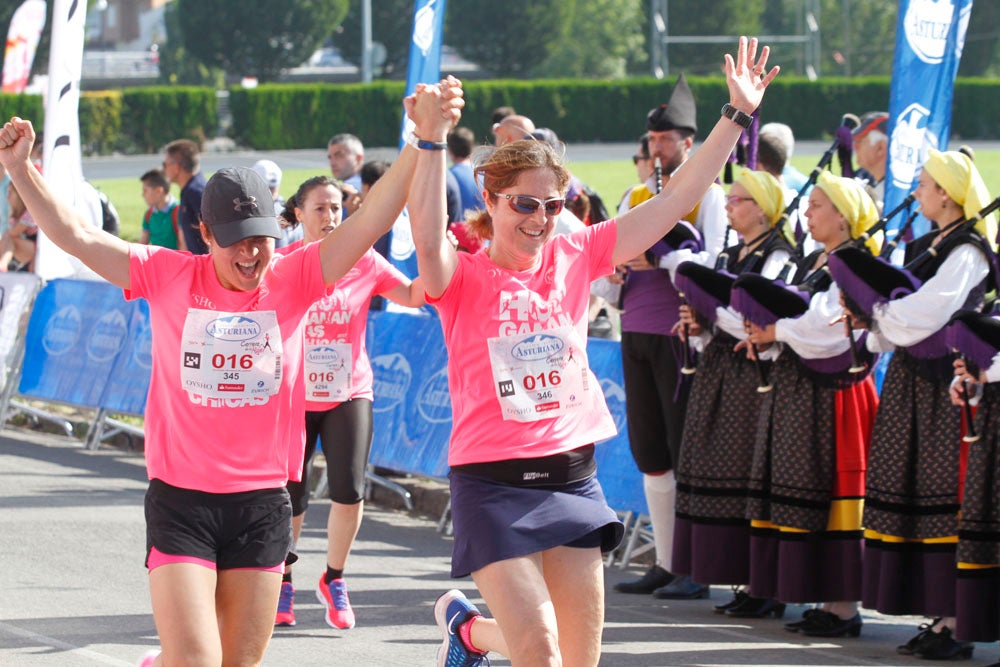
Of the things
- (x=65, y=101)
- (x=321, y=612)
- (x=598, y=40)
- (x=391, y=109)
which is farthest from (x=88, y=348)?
(x=598, y=40)

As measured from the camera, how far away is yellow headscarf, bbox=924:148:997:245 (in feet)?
23.2

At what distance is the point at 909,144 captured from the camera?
8.83 metres

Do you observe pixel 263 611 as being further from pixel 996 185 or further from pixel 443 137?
pixel 996 185

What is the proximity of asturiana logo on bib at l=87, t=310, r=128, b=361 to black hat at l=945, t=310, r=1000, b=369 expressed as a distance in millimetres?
7588

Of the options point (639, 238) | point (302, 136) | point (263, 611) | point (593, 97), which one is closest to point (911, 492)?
point (639, 238)

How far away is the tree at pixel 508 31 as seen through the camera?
77.8 metres

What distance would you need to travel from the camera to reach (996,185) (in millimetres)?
37594

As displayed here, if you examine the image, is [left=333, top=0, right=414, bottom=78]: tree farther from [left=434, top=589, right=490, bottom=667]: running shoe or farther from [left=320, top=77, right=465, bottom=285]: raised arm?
[left=320, top=77, right=465, bottom=285]: raised arm

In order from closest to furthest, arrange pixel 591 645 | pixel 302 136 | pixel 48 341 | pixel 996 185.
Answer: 1. pixel 591 645
2. pixel 48 341
3. pixel 996 185
4. pixel 302 136

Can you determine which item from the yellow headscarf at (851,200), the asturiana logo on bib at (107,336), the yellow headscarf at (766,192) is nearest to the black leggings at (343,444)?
the yellow headscarf at (766,192)

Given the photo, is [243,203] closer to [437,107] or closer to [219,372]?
[219,372]

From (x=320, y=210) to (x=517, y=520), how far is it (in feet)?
10.4

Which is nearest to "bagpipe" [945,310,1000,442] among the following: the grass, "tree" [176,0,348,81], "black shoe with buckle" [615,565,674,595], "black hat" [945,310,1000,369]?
"black hat" [945,310,1000,369]

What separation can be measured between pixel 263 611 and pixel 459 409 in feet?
2.83
